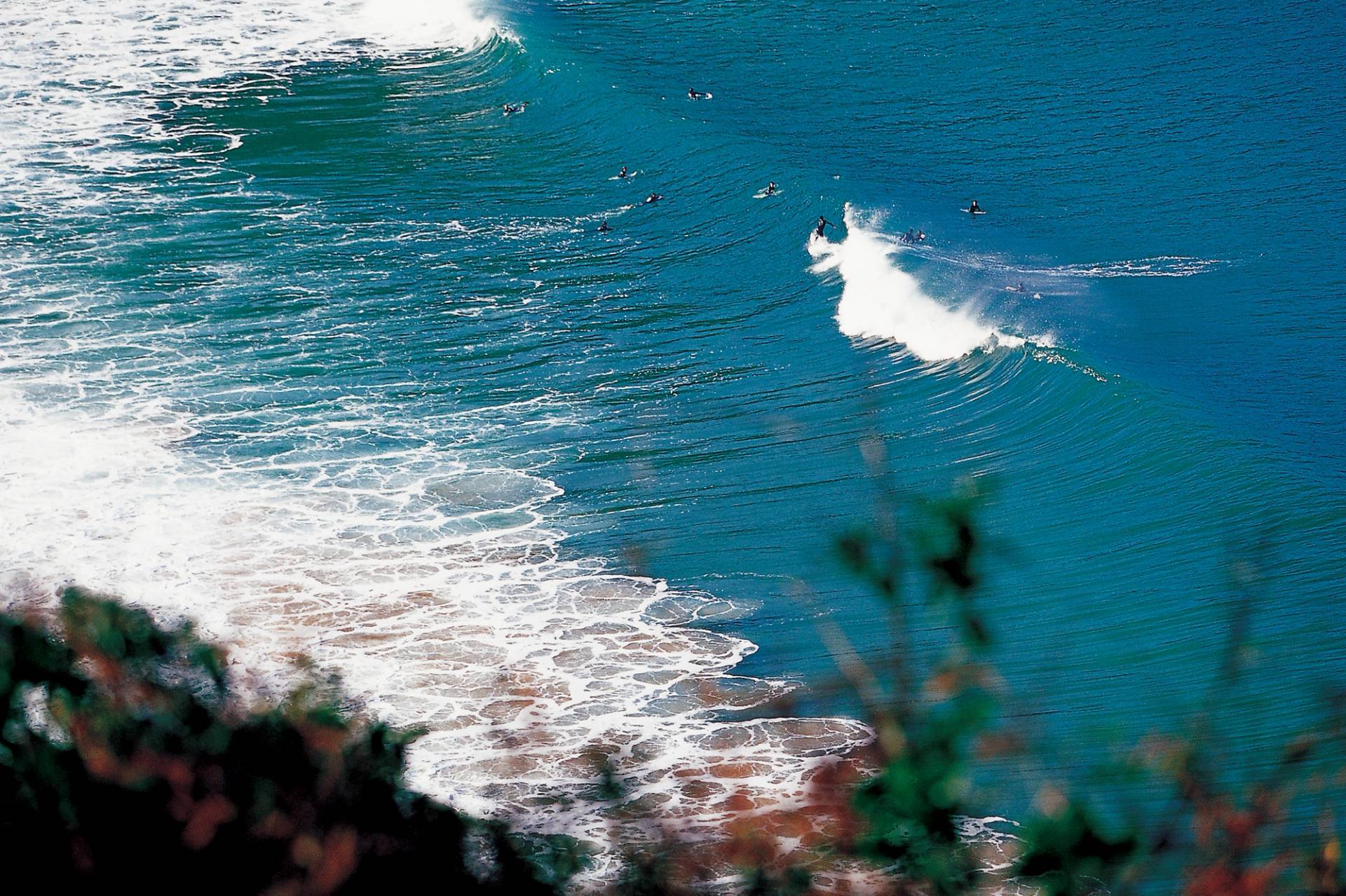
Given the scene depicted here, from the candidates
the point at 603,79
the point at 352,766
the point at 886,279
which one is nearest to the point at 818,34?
the point at 603,79

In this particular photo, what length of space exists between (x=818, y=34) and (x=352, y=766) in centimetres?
2521

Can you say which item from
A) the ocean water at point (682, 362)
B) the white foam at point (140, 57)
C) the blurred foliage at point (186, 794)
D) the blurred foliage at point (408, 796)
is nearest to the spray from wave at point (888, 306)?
the ocean water at point (682, 362)

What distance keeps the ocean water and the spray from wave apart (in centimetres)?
6

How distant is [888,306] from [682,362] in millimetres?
2656

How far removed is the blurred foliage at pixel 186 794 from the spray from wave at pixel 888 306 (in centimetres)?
1295

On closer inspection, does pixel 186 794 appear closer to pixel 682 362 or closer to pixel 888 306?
pixel 682 362

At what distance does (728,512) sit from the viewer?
41.7 ft

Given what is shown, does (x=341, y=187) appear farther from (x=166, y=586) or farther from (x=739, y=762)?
(x=739, y=762)

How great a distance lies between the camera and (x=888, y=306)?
16734 millimetres

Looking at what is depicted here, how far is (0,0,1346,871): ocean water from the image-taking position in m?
10.5

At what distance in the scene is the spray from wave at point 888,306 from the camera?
51.5 ft

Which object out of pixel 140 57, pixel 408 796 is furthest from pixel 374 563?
pixel 140 57

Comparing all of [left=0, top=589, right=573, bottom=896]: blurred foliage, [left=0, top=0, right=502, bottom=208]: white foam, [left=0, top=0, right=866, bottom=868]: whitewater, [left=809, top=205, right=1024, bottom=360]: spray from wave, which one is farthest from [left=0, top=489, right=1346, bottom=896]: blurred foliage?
[left=0, top=0, right=502, bottom=208]: white foam

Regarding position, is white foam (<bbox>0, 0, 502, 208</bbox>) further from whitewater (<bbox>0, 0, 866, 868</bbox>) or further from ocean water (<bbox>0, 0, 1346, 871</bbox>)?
whitewater (<bbox>0, 0, 866, 868</bbox>)
